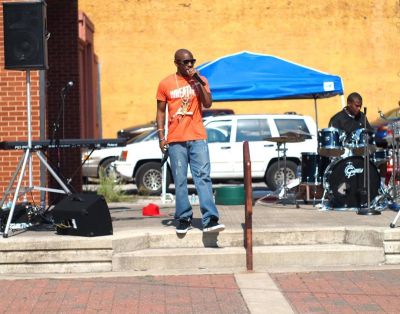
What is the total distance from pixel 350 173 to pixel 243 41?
21.7 m

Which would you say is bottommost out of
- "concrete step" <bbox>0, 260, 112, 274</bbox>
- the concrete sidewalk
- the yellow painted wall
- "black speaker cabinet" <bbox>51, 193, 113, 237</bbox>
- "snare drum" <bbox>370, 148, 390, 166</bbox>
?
the concrete sidewalk

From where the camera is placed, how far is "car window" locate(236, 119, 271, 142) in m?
19.2

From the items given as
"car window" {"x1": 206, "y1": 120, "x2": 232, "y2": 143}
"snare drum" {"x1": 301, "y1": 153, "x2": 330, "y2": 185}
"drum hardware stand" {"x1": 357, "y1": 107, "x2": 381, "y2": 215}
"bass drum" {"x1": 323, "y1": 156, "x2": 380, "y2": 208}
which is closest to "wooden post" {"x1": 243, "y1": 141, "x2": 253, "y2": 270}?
"drum hardware stand" {"x1": 357, "y1": 107, "x2": 381, "y2": 215}

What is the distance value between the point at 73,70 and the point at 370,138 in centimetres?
531

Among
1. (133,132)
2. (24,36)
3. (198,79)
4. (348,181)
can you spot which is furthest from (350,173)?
(133,132)

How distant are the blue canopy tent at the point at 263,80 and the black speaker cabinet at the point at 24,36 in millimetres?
4324

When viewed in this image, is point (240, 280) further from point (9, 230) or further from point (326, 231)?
point (9, 230)

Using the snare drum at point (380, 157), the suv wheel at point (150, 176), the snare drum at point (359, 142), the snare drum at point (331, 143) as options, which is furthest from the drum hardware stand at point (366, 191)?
the suv wheel at point (150, 176)

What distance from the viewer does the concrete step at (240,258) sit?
373 inches

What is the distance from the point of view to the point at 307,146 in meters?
19.3

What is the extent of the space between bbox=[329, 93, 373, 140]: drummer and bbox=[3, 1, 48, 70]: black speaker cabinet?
4.57m

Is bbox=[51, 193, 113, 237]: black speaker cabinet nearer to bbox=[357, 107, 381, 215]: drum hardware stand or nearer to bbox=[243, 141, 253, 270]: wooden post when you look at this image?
bbox=[243, 141, 253, 270]: wooden post

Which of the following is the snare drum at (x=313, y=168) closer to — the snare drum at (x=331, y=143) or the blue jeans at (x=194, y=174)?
the snare drum at (x=331, y=143)

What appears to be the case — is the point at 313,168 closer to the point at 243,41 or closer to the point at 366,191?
the point at 366,191
